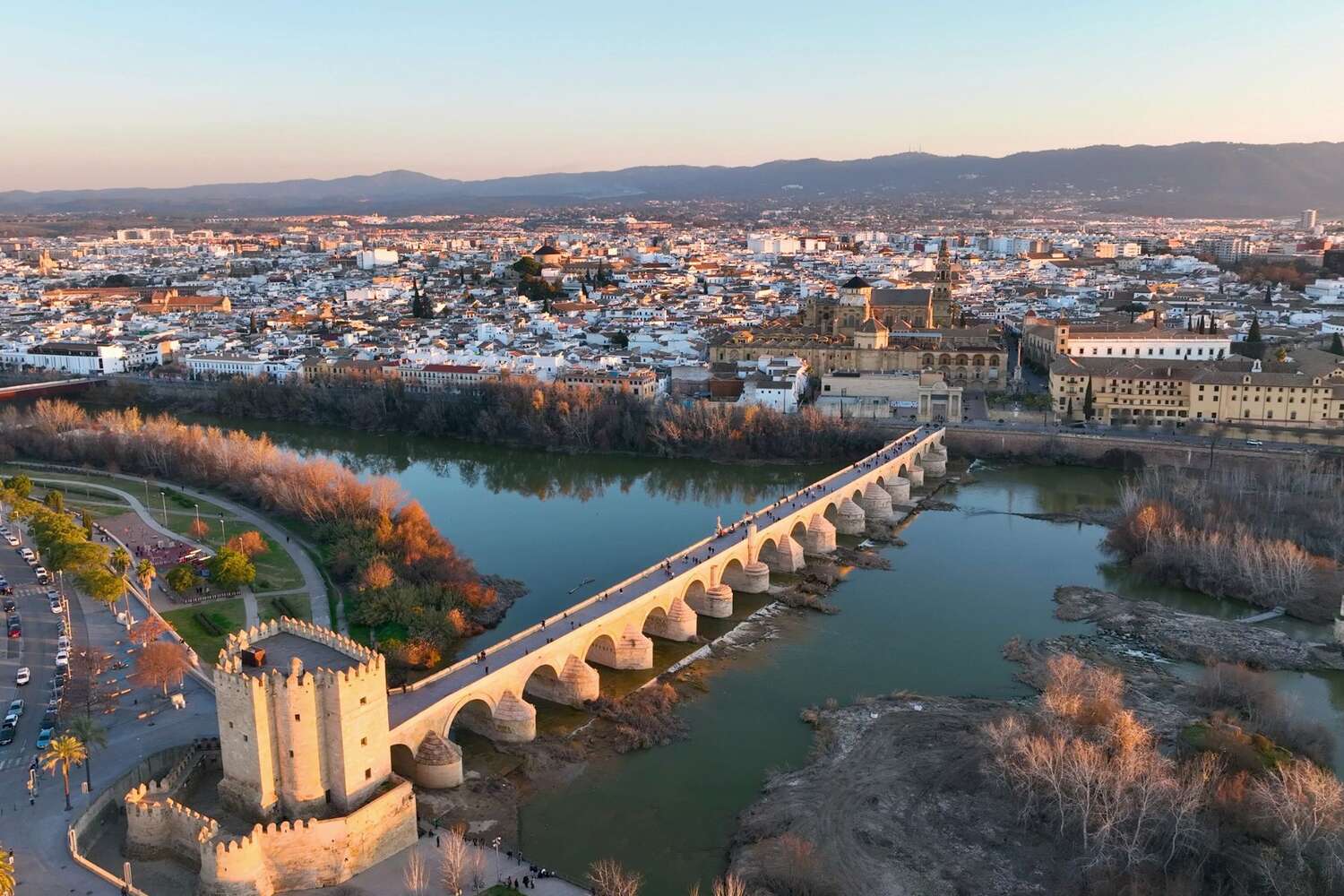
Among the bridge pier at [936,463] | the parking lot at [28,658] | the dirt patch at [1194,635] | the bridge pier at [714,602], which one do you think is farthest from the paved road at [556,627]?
the bridge pier at [936,463]

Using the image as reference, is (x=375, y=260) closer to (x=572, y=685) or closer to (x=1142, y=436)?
(x=1142, y=436)

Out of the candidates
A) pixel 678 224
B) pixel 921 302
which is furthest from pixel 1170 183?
pixel 921 302

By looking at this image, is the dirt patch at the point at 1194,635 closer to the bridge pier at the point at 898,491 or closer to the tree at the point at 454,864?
the bridge pier at the point at 898,491

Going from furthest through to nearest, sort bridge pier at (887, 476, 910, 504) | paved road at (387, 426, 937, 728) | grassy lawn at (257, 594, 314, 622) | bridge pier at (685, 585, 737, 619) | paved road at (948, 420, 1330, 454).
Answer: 1. paved road at (948, 420, 1330, 454)
2. bridge pier at (887, 476, 910, 504)
3. bridge pier at (685, 585, 737, 619)
4. grassy lawn at (257, 594, 314, 622)
5. paved road at (387, 426, 937, 728)

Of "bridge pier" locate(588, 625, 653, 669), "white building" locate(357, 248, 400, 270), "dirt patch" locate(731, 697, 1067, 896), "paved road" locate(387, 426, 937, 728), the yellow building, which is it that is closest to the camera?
"dirt patch" locate(731, 697, 1067, 896)

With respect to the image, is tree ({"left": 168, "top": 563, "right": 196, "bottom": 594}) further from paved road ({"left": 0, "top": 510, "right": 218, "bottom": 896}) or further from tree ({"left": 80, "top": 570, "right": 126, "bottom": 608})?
paved road ({"left": 0, "top": 510, "right": 218, "bottom": 896})

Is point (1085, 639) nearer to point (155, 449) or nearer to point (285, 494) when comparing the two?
point (285, 494)

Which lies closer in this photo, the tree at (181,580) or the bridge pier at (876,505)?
the tree at (181,580)

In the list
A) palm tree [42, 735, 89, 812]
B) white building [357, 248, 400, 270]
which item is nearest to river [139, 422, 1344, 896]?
palm tree [42, 735, 89, 812]
